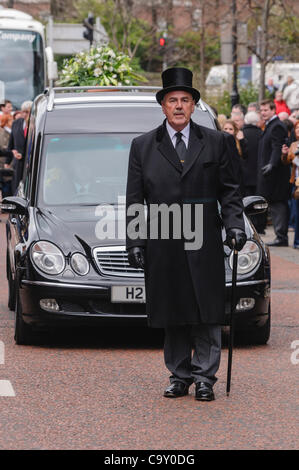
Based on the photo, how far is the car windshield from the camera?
31.3 ft

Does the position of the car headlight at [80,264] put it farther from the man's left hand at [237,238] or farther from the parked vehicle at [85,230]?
the man's left hand at [237,238]

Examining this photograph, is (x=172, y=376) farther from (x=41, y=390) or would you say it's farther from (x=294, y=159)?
(x=294, y=159)

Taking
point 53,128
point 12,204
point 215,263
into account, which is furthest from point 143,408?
point 53,128

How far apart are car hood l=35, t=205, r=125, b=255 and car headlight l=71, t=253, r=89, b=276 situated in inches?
2.3

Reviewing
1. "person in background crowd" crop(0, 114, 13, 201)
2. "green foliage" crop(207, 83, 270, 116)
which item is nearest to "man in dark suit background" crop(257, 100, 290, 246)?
"person in background crowd" crop(0, 114, 13, 201)

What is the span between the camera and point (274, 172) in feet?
55.8

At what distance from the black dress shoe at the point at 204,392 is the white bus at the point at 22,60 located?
931 inches

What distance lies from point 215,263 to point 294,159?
9493 millimetres

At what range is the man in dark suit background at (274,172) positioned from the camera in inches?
663

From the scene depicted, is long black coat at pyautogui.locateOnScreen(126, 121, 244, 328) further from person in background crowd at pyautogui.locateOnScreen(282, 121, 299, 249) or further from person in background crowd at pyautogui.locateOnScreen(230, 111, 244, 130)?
person in background crowd at pyautogui.locateOnScreen(230, 111, 244, 130)

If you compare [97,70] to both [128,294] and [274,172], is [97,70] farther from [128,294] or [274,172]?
[128,294]

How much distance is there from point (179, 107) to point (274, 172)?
33.6ft

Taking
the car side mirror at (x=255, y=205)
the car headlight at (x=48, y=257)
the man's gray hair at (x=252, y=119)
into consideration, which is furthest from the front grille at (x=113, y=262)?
the man's gray hair at (x=252, y=119)

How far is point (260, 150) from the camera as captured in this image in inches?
677
